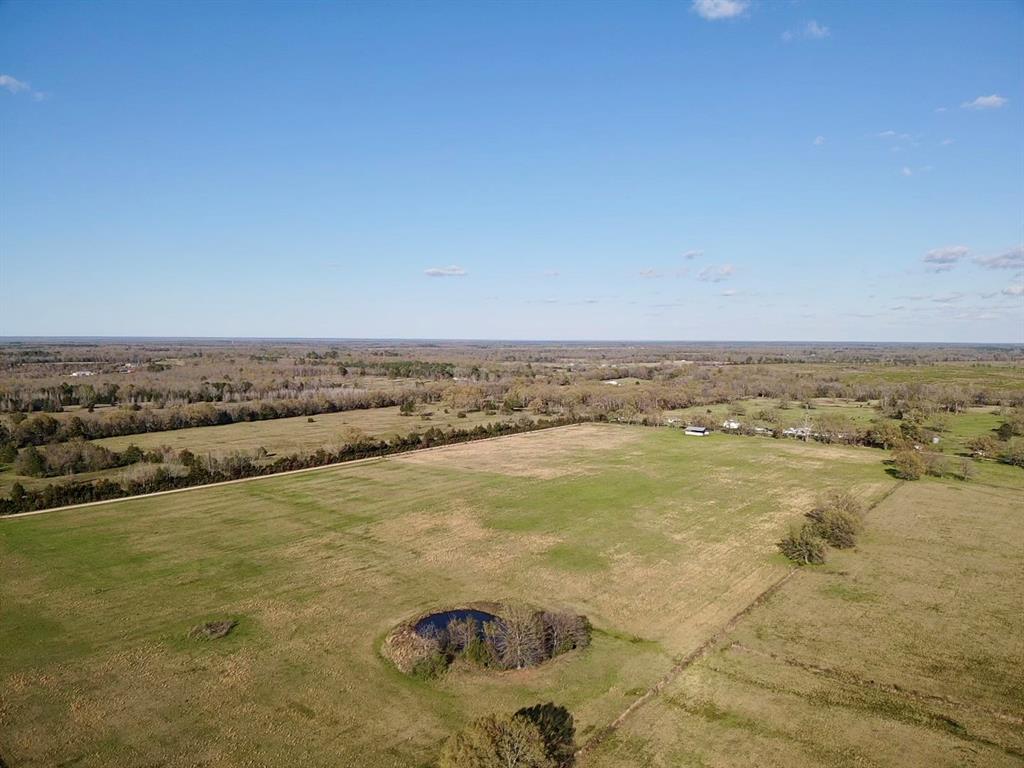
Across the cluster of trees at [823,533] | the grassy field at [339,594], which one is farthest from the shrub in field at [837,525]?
the grassy field at [339,594]

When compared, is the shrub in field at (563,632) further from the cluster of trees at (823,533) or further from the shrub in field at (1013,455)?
the shrub in field at (1013,455)

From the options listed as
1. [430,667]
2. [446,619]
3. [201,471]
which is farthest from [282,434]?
[430,667]

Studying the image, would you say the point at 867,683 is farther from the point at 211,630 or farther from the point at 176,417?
the point at 176,417

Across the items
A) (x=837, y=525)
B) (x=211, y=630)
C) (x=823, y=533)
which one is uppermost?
(x=837, y=525)

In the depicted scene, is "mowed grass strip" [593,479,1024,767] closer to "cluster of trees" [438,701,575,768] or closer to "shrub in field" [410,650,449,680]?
"cluster of trees" [438,701,575,768]

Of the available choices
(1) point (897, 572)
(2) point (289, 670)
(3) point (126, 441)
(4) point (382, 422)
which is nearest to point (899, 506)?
(1) point (897, 572)

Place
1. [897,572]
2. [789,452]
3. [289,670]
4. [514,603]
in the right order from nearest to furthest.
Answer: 1. [289,670]
2. [514,603]
3. [897,572]
4. [789,452]

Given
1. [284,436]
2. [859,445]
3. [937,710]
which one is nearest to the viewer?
[937,710]

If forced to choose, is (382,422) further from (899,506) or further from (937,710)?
(937,710)
